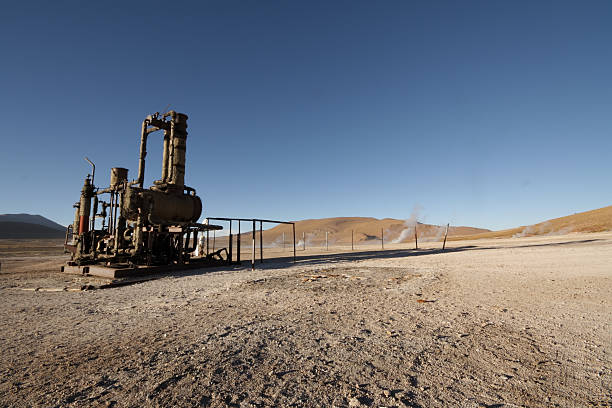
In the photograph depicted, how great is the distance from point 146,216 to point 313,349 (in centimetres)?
1187

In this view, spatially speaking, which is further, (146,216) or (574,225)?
(574,225)

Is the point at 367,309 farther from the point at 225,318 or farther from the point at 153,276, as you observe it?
the point at 153,276

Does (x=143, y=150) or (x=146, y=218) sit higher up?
(x=143, y=150)

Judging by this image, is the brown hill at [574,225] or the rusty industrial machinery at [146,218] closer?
the rusty industrial machinery at [146,218]

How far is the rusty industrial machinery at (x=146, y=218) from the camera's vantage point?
1341cm

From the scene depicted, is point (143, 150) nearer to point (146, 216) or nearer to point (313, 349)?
point (146, 216)

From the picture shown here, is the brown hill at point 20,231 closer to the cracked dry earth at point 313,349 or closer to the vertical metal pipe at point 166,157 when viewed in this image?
the vertical metal pipe at point 166,157

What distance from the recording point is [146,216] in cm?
1354

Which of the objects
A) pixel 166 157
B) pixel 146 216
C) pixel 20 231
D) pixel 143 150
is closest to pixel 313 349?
pixel 146 216

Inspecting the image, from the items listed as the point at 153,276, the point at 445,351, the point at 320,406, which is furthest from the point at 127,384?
the point at 153,276

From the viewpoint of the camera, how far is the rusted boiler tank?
13.4 metres

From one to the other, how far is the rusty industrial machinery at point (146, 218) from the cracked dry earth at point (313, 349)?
5.88 metres

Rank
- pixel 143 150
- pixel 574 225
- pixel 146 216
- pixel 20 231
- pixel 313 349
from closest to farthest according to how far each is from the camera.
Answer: pixel 313 349
pixel 146 216
pixel 143 150
pixel 574 225
pixel 20 231

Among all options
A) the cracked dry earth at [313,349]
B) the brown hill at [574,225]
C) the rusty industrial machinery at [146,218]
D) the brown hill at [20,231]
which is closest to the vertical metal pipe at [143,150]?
the rusty industrial machinery at [146,218]
